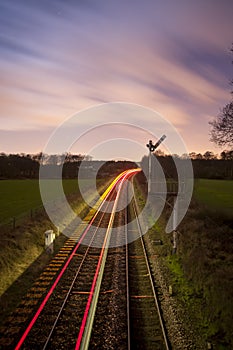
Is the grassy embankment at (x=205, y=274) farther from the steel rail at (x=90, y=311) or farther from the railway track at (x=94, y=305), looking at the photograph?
the steel rail at (x=90, y=311)

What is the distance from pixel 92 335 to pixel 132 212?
22.1 meters

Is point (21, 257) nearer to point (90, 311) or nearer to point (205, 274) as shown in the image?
point (90, 311)

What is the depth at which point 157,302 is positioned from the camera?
11438 millimetres

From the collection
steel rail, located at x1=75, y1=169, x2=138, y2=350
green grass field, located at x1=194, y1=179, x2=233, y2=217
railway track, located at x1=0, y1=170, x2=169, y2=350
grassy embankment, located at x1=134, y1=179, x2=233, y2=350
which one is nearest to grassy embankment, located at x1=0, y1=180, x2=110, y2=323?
railway track, located at x1=0, y1=170, x2=169, y2=350

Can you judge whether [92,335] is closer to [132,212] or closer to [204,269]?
[204,269]

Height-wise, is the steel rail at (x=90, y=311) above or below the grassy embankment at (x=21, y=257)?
below

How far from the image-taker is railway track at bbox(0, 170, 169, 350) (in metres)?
9.16

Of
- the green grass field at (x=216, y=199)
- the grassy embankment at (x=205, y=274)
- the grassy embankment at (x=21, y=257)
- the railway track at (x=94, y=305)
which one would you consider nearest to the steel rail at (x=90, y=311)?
the railway track at (x=94, y=305)

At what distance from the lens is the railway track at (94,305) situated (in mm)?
9156

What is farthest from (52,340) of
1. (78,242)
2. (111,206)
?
(111,206)

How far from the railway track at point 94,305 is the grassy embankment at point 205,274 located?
129 centimetres

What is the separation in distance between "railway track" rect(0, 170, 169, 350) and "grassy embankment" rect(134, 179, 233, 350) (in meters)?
1.29

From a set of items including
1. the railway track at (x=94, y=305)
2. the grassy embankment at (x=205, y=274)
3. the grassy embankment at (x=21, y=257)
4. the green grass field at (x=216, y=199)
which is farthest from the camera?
the green grass field at (x=216, y=199)

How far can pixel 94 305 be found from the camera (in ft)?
36.5
